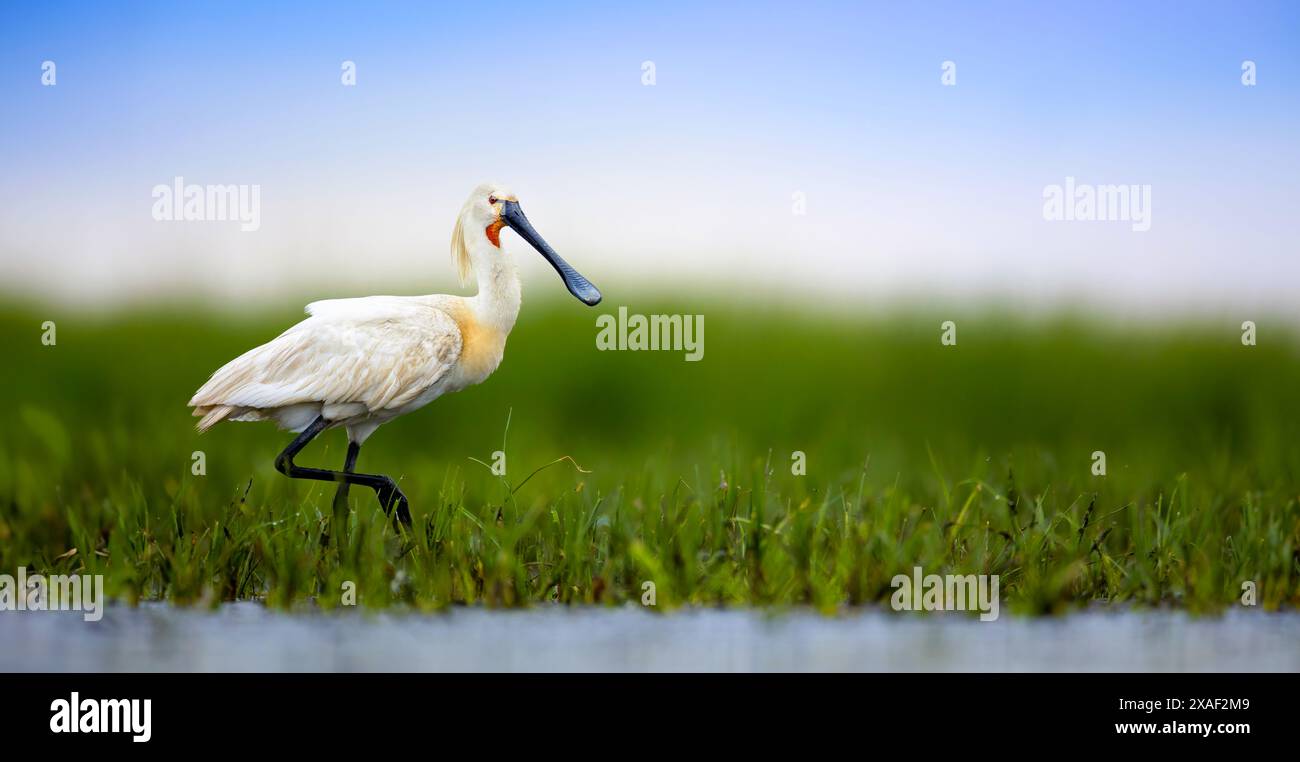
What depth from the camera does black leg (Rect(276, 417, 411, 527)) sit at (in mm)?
9039

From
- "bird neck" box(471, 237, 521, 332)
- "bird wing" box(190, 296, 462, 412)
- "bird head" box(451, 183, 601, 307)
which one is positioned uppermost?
"bird head" box(451, 183, 601, 307)

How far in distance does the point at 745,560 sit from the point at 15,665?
4047mm

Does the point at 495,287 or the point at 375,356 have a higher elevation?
the point at 495,287

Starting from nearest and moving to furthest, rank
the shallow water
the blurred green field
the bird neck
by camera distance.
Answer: the shallow water, the blurred green field, the bird neck

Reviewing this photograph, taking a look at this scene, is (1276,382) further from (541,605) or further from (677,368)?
(541,605)

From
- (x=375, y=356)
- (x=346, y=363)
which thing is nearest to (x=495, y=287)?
(x=375, y=356)

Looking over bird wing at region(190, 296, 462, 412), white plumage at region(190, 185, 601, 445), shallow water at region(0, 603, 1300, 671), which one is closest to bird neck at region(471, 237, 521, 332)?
white plumage at region(190, 185, 601, 445)

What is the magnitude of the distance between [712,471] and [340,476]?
2501 mm

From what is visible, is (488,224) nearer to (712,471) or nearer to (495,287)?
(495,287)

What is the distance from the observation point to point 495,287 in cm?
923

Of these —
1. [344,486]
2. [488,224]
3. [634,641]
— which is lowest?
[634,641]

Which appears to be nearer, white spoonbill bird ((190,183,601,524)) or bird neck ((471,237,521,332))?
white spoonbill bird ((190,183,601,524))

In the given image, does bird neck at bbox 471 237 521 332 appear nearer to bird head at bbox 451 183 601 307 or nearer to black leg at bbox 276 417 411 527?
bird head at bbox 451 183 601 307
